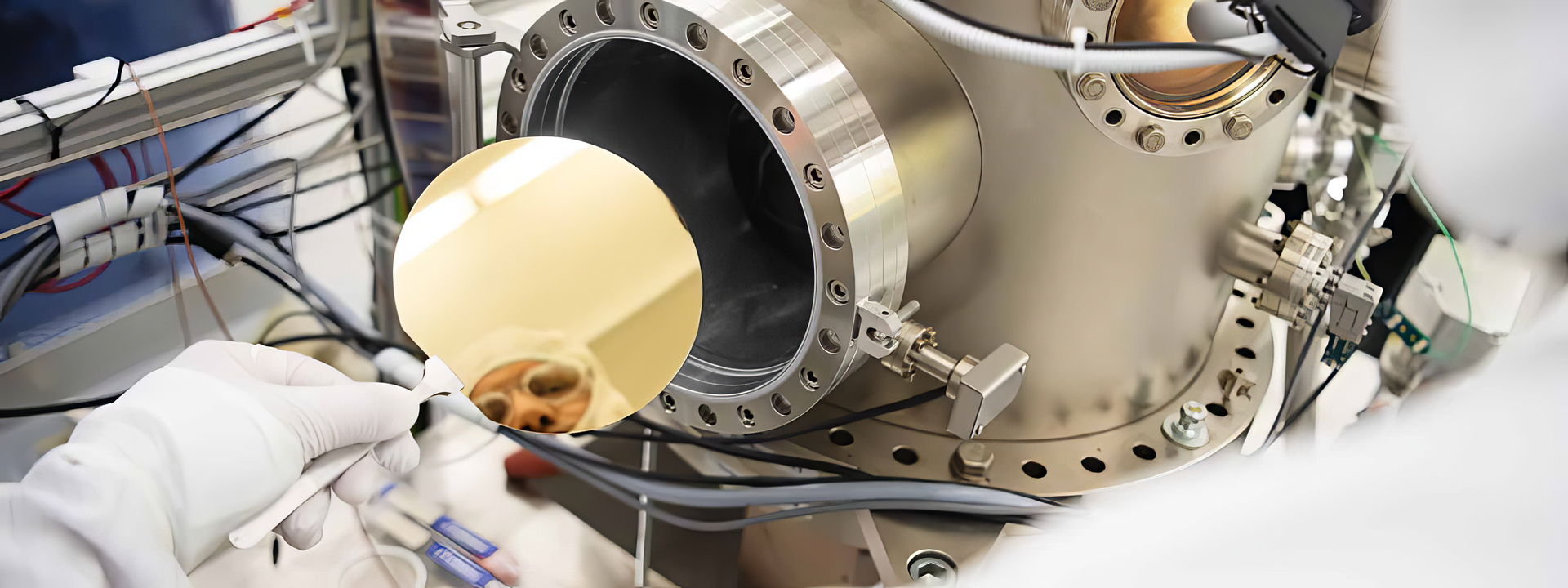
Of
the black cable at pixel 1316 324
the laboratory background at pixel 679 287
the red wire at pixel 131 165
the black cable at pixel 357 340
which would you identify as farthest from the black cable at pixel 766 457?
Result: the red wire at pixel 131 165

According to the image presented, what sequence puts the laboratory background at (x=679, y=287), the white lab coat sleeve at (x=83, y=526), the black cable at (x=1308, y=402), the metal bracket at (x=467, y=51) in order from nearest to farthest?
the white lab coat sleeve at (x=83, y=526)
the laboratory background at (x=679, y=287)
the metal bracket at (x=467, y=51)
the black cable at (x=1308, y=402)

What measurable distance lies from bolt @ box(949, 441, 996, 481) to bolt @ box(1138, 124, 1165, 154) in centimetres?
27

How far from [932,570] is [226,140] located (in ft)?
2.26

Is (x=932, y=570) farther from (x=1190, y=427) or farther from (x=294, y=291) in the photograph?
(x=294, y=291)

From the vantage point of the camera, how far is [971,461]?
77cm

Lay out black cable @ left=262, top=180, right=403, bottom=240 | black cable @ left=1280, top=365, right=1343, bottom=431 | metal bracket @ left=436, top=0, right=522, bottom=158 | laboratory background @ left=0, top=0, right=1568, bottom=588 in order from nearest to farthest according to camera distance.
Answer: laboratory background @ left=0, top=0, right=1568, bottom=588 < metal bracket @ left=436, top=0, right=522, bottom=158 < black cable @ left=1280, top=365, right=1343, bottom=431 < black cable @ left=262, top=180, right=403, bottom=240

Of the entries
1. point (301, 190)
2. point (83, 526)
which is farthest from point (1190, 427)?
point (301, 190)

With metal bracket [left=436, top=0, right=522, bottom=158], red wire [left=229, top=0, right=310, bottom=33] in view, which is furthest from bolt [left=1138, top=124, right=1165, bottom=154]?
red wire [left=229, top=0, right=310, bottom=33]

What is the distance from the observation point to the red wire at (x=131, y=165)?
771mm

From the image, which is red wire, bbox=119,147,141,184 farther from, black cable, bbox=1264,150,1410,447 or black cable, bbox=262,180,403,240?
black cable, bbox=1264,150,1410,447

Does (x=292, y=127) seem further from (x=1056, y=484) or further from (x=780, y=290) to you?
(x=1056, y=484)

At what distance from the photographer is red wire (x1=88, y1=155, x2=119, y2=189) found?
0.76 m

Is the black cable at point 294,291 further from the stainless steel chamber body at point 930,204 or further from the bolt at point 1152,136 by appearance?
the bolt at point 1152,136

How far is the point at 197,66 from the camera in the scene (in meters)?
0.80
